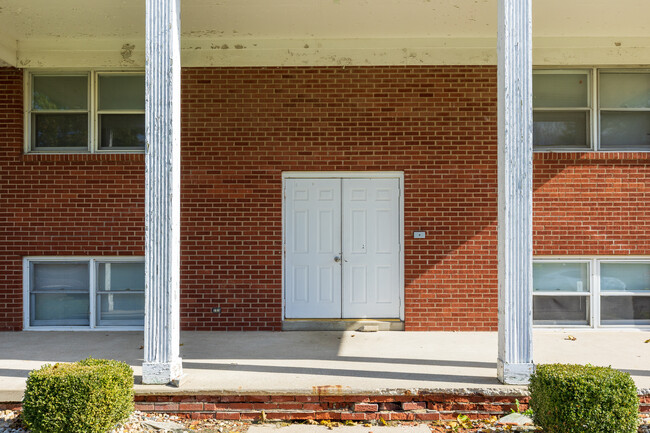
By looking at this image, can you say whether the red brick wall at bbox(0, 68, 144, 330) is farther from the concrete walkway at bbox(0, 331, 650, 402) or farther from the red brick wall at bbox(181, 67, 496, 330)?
the concrete walkway at bbox(0, 331, 650, 402)

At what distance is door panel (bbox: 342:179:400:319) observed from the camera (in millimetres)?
8461

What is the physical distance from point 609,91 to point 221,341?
6880 mm

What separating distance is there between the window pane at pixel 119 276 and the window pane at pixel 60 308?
364mm

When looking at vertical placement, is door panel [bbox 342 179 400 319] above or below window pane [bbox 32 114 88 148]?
below

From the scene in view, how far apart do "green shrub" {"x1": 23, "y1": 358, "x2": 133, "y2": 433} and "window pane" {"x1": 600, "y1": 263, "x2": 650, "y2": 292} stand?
7.15 meters

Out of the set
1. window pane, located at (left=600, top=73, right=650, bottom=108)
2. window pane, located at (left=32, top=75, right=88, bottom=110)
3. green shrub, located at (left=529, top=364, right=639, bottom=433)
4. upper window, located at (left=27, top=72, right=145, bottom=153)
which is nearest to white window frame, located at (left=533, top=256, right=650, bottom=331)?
window pane, located at (left=600, top=73, right=650, bottom=108)

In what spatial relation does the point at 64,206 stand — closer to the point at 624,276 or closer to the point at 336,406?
the point at 336,406

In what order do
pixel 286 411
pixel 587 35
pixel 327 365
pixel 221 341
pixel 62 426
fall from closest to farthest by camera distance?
pixel 62 426, pixel 286 411, pixel 327 365, pixel 221 341, pixel 587 35

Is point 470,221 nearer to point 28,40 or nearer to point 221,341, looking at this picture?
point 221,341

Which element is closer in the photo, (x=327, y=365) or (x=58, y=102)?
(x=327, y=365)

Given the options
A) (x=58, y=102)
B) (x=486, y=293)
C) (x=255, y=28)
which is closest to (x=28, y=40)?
(x=58, y=102)

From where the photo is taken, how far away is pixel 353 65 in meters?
8.36

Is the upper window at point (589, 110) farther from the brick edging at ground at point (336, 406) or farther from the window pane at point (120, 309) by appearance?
the window pane at point (120, 309)

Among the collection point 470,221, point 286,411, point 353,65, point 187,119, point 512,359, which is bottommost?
point 286,411
